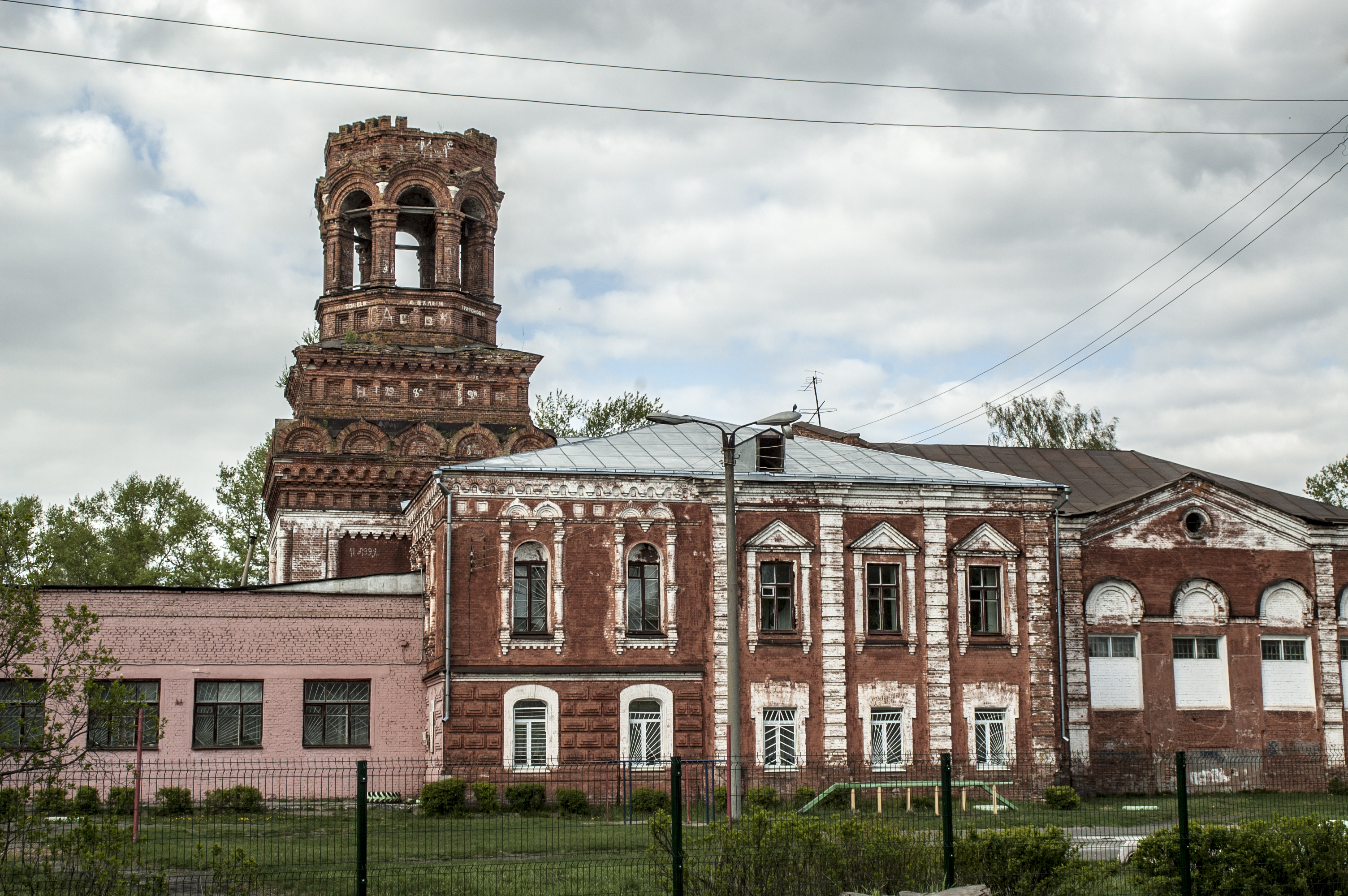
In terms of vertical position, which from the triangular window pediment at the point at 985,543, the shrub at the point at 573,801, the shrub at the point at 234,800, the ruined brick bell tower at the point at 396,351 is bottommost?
the shrub at the point at 573,801

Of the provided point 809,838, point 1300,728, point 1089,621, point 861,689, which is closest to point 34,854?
point 809,838

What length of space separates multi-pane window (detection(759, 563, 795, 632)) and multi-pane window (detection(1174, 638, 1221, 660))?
9.49 metres

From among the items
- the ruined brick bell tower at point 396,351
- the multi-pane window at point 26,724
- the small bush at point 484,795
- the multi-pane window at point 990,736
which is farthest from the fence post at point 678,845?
the ruined brick bell tower at point 396,351

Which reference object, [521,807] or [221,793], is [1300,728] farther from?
[221,793]

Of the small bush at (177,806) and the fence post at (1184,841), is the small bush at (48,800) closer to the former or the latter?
the small bush at (177,806)

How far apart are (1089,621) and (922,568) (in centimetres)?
481

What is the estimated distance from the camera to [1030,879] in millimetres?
13727

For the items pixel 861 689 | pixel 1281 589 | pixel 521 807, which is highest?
pixel 1281 589

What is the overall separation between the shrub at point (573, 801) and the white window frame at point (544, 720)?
1.17 m

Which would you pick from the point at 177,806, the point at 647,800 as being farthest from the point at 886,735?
the point at 177,806

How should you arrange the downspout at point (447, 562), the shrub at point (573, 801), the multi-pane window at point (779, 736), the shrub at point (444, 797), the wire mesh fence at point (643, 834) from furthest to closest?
the multi-pane window at point (779, 736) → the downspout at point (447, 562) → the shrub at point (573, 801) → the shrub at point (444, 797) → the wire mesh fence at point (643, 834)

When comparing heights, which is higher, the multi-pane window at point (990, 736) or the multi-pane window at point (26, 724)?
the multi-pane window at point (26, 724)

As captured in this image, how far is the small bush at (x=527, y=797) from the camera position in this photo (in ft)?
87.5

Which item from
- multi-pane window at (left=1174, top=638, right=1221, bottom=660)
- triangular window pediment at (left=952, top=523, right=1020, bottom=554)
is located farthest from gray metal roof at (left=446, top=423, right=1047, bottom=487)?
multi-pane window at (left=1174, top=638, right=1221, bottom=660)
